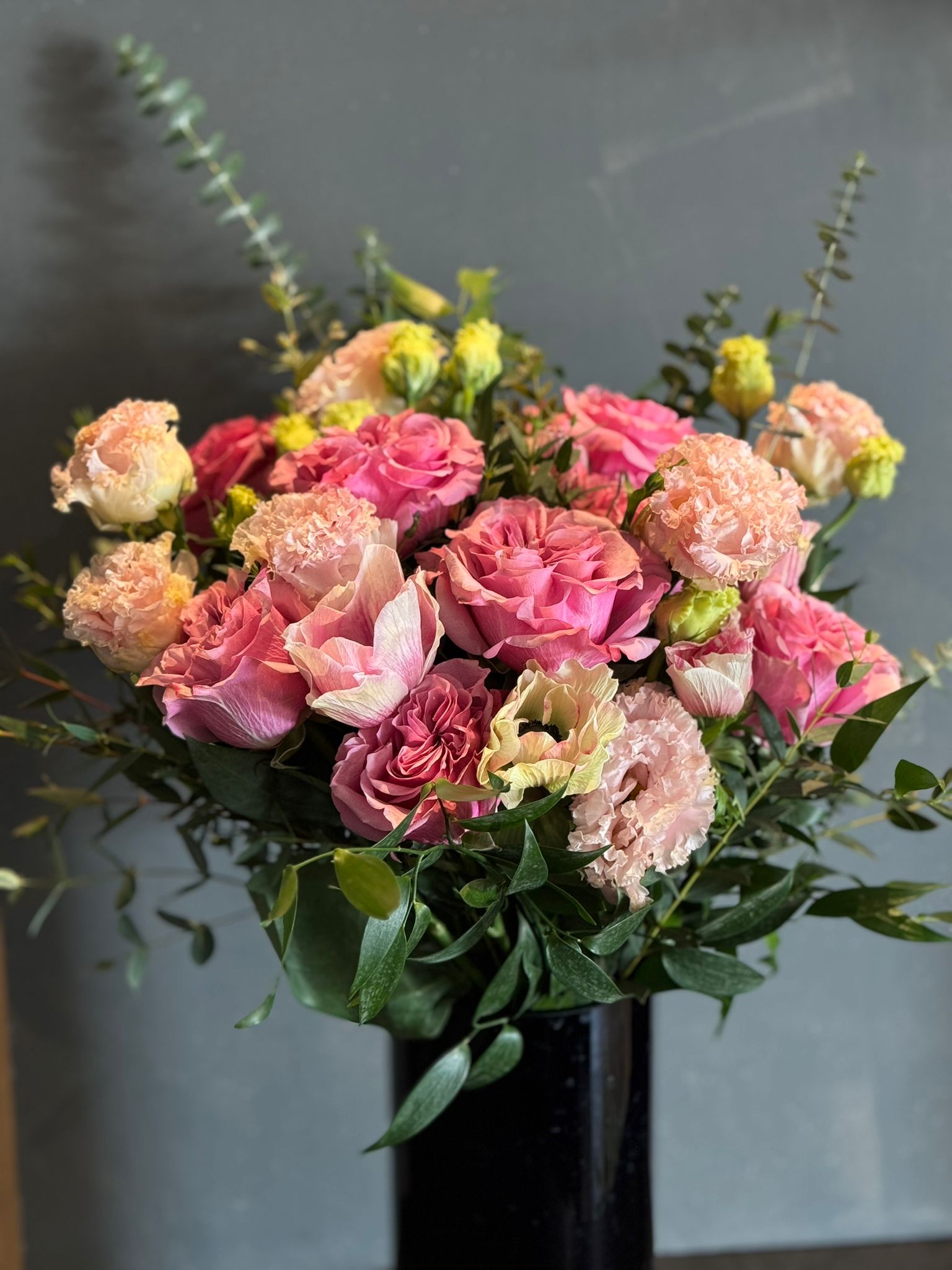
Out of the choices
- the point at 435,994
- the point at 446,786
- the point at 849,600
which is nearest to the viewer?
the point at 446,786

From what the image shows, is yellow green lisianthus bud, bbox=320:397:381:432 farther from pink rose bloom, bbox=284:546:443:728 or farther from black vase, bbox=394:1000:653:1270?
black vase, bbox=394:1000:653:1270

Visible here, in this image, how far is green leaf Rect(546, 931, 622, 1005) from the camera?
540 millimetres

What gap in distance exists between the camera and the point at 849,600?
92 cm

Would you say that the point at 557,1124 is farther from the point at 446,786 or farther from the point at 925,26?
the point at 925,26

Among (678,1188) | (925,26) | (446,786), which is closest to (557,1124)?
(446,786)

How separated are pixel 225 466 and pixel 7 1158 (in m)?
0.68

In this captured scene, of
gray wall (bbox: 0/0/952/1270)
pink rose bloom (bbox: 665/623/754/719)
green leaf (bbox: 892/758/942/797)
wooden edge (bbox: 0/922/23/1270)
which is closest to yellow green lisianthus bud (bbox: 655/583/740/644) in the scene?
pink rose bloom (bbox: 665/623/754/719)

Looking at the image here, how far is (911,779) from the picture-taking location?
0.55m

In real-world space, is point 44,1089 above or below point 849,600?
below

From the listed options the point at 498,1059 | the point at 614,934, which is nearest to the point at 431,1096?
the point at 498,1059

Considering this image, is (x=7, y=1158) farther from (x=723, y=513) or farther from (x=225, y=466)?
(x=723, y=513)

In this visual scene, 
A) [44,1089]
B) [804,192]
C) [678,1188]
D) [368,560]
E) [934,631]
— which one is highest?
[804,192]

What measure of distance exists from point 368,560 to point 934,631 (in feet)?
2.14

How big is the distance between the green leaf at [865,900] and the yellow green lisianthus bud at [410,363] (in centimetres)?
41
